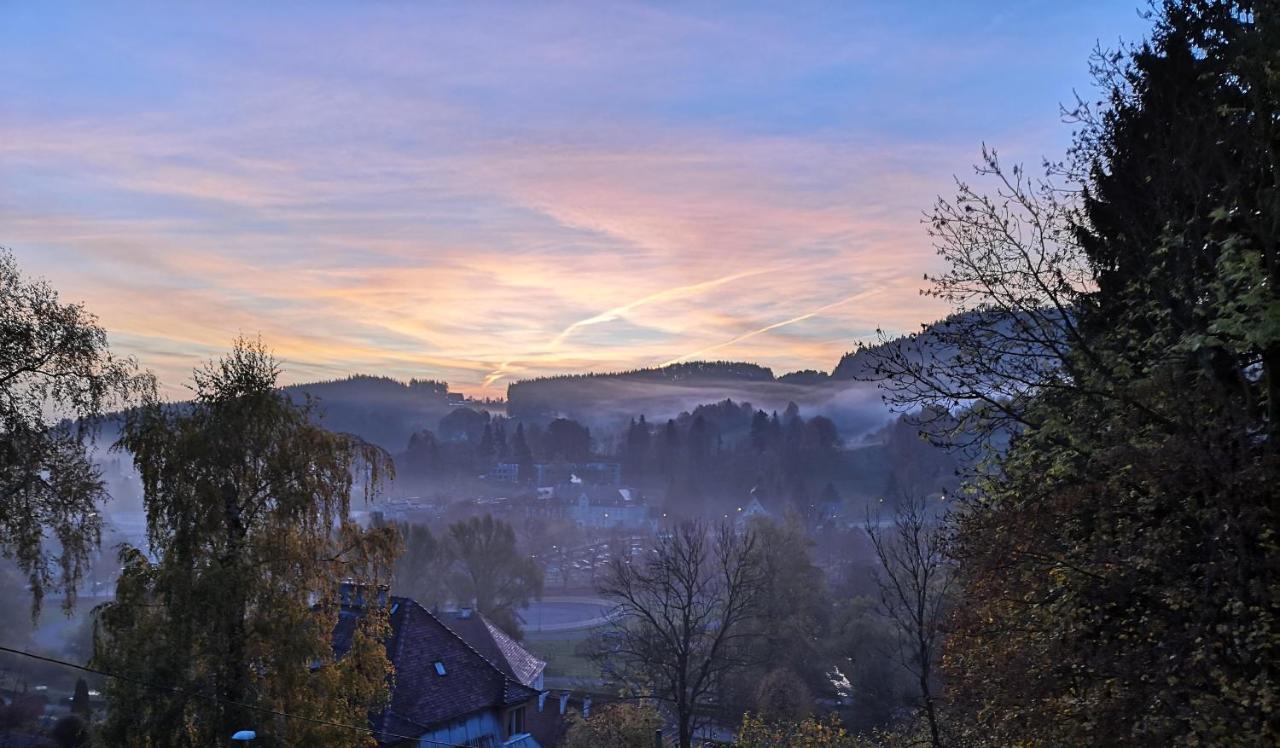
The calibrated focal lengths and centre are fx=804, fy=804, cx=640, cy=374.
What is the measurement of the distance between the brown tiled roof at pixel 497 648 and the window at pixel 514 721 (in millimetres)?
6956

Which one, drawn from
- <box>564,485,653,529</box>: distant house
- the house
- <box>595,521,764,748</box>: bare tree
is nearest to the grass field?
<box>595,521,764,748</box>: bare tree

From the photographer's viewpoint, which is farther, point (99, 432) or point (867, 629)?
point (867, 629)

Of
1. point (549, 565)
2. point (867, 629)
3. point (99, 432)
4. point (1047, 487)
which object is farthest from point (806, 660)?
point (549, 565)

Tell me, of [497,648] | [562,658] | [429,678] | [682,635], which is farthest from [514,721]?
[562,658]

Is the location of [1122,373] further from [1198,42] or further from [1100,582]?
[1198,42]

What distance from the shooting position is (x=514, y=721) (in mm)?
28078

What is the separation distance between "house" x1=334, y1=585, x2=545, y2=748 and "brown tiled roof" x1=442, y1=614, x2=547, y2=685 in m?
7.04

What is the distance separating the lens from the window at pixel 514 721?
27.6m

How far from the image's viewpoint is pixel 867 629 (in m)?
45.1

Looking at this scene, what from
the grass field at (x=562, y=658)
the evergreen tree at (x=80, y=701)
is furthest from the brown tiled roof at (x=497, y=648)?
the evergreen tree at (x=80, y=701)

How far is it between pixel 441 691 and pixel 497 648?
504 inches

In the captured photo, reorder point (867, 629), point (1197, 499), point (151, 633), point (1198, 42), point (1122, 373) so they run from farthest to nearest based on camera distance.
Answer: point (867, 629)
point (1198, 42)
point (151, 633)
point (1122, 373)
point (1197, 499)

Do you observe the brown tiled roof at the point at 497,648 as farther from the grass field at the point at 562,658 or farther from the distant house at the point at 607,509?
the distant house at the point at 607,509

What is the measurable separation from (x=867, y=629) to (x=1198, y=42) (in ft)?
120
